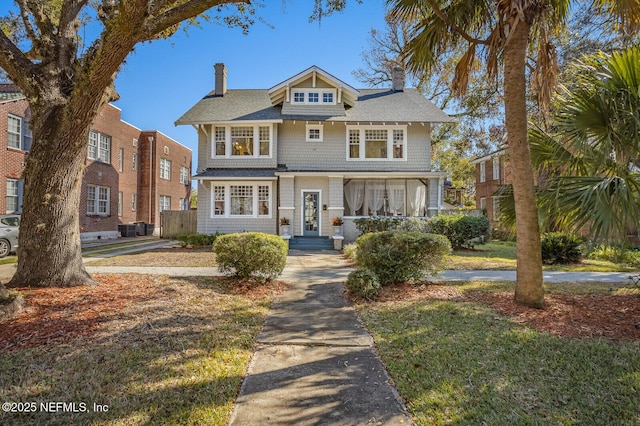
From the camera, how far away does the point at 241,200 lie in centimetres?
1762

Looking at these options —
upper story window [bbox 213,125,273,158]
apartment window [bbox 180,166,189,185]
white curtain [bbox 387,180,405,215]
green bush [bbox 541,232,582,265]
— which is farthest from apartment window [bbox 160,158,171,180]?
green bush [bbox 541,232,582,265]

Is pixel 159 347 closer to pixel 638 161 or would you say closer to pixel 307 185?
pixel 638 161

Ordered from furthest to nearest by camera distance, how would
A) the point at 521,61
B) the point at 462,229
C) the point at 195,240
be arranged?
the point at 195,240, the point at 462,229, the point at 521,61

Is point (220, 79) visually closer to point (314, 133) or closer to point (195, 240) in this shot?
point (314, 133)

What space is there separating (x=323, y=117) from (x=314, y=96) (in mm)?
1513

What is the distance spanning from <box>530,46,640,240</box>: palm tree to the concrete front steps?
37.7ft

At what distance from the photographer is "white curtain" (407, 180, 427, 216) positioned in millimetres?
18281

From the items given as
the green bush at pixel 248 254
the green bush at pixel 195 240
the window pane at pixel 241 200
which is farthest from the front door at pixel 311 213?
the green bush at pixel 248 254

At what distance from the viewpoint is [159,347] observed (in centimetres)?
400

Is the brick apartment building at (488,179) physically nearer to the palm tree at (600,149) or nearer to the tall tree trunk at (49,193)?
the palm tree at (600,149)

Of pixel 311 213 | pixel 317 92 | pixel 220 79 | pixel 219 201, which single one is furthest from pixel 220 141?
pixel 311 213

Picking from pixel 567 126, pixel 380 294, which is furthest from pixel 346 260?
pixel 567 126

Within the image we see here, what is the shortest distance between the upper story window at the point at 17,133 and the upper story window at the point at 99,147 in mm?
3886

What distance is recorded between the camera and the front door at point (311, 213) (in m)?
17.6
